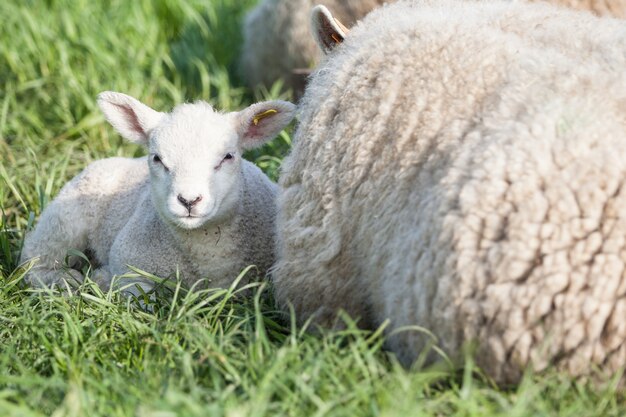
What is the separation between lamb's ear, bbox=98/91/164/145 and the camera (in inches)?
176

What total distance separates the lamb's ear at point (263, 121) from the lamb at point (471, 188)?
402 mm

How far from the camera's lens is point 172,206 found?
13.4ft

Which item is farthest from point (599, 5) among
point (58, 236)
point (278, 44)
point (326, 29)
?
point (58, 236)

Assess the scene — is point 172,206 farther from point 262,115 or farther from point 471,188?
point 471,188

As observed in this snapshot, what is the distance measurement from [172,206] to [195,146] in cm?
28

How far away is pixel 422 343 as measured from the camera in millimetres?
3260

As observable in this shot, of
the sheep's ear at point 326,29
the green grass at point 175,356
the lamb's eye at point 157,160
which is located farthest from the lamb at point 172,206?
the sheep's ear at point 326,29

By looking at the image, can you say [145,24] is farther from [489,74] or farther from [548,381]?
[548,381]

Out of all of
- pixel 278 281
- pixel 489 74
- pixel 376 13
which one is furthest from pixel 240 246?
pixel 489 74

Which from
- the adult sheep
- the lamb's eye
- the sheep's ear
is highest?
the sheep's ear

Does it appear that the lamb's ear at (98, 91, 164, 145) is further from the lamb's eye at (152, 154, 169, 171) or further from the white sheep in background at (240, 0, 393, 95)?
the white sheep in background at (240, 0, 393, 95)

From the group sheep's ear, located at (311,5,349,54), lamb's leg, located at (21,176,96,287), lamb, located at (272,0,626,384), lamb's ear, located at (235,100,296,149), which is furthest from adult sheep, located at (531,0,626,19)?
lamb's leg, located at (21,176,96,287)

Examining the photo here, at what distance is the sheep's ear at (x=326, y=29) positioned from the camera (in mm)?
4164

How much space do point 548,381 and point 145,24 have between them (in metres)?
5.28
